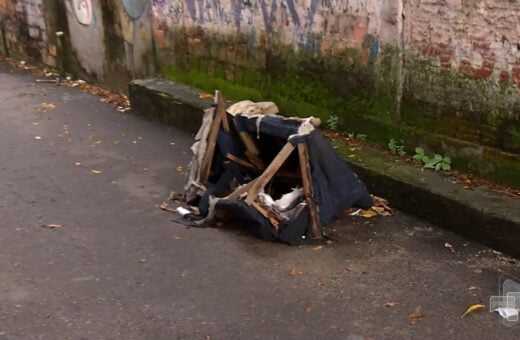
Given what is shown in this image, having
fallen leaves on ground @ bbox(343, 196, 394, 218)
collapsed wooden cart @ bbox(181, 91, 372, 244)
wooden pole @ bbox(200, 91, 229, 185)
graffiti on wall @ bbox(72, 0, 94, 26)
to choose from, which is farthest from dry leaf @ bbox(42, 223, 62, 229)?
graffiti on wall @ bbox(72, 0, 94, 26)

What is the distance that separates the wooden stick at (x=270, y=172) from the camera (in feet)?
15.8

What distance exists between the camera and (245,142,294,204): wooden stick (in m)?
4.81

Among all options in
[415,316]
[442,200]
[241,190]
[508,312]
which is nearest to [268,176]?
[241,190]

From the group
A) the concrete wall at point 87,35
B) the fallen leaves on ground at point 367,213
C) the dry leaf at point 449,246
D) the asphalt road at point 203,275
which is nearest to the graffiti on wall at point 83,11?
the concrete wall at point 87,35

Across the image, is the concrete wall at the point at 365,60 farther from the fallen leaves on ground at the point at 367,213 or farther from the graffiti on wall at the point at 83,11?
the fallen leaves on ground at the point at 367,213

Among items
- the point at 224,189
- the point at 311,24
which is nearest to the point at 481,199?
the point at 224,189

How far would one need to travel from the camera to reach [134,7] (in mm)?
8555

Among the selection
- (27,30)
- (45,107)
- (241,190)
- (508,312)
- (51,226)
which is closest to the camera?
(508,312)

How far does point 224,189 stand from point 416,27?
6.34 ft

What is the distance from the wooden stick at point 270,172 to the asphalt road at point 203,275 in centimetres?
32

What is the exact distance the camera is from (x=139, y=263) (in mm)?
4555

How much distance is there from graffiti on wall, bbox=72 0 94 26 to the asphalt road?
388cm

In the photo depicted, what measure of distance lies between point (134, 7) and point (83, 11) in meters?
1.32

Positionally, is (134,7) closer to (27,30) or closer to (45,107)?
(45,107)
